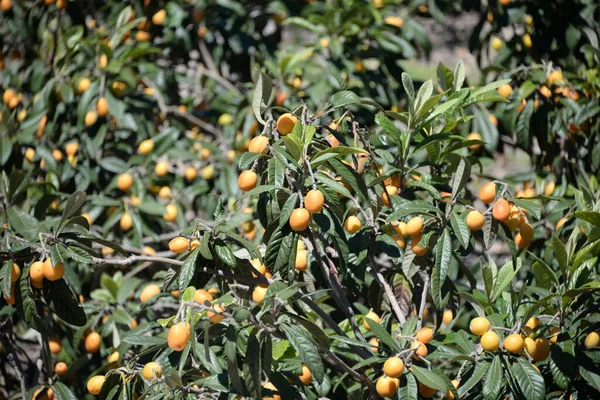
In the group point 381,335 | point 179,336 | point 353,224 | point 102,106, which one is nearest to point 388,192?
point 353,224

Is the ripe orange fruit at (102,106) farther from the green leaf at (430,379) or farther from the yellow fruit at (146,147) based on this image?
the green leaf at (430,379)

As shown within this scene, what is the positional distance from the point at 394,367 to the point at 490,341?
0.22 meters

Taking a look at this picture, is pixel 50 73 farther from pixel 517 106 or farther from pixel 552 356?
pixel 552 356

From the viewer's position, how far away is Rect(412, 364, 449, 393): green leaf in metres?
1.34

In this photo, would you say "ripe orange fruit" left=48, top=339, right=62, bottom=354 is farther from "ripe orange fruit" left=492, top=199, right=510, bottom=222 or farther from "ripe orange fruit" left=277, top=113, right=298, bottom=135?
"ripe orange fruit" left=492, top=199, right=510, bottom=222

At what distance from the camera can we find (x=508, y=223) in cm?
→ 156

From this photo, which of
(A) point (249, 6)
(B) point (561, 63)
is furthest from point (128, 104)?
(B) point (561, 63)

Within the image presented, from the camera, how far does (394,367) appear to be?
1377mm

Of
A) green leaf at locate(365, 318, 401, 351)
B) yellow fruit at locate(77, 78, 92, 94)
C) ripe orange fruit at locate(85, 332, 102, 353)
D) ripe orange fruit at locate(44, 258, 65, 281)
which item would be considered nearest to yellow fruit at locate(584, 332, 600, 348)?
green leaf at locate(365, 318, 401, 351)

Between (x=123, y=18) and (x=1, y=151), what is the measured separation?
0.86m

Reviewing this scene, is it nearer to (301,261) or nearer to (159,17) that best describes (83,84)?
(159,17)

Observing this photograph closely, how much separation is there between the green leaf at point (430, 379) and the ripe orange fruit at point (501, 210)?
1.27ft

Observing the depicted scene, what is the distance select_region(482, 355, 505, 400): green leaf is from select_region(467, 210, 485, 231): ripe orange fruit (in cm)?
29

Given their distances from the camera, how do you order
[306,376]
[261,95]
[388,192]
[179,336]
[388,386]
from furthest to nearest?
[388,192] → [306,376] → [261,95] → [388,386] → [179,336]
